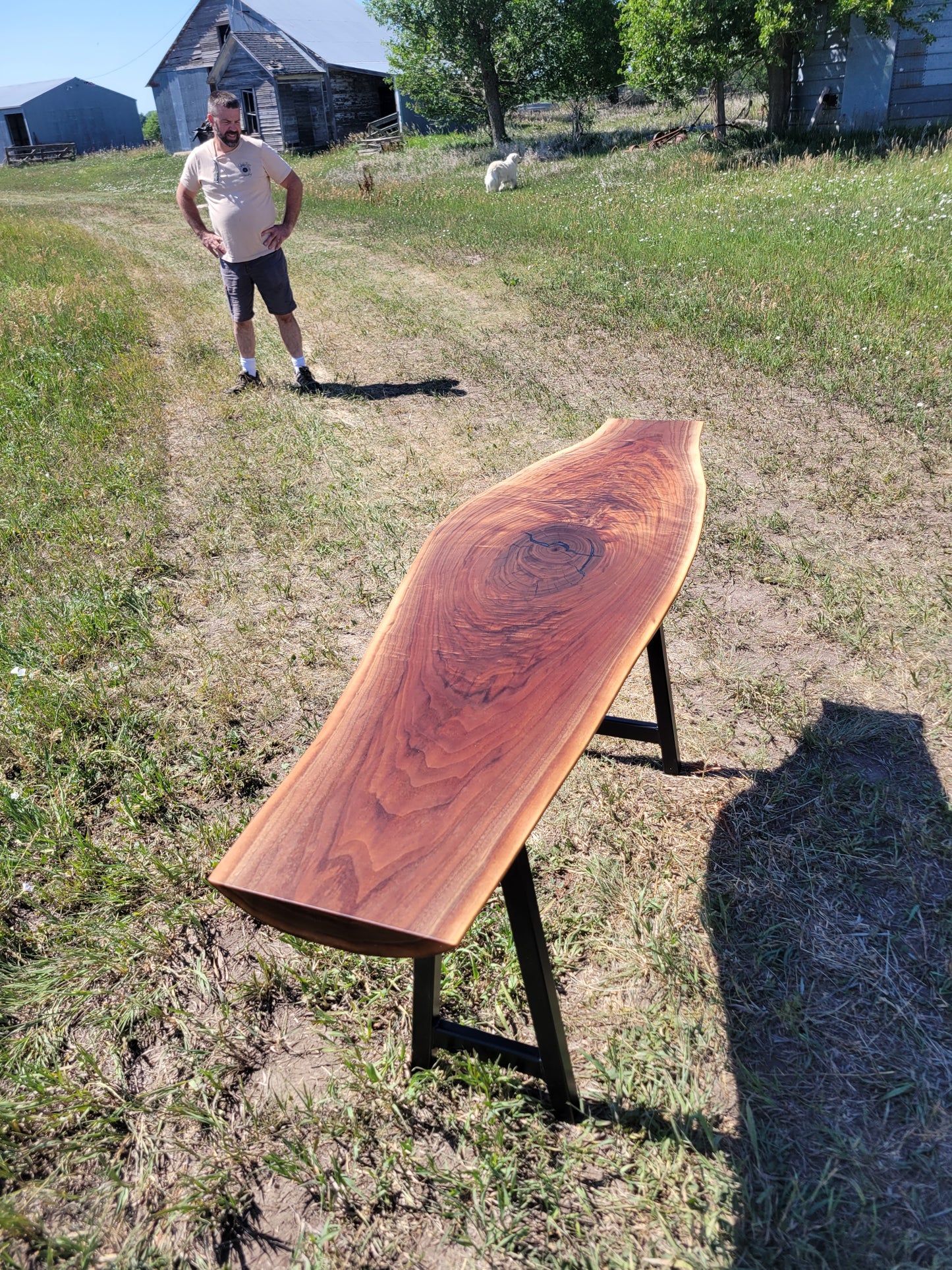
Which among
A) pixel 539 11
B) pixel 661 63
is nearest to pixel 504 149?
pixel 539 11

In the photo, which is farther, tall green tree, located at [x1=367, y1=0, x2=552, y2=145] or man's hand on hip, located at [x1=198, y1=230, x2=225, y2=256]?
tall green tree, located at [x1=367, y1=0, x2=552, y2=145]

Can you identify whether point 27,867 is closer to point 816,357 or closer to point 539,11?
point 816,357

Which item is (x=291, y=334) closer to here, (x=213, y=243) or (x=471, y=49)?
(x=213, y=243)

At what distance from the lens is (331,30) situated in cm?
3194

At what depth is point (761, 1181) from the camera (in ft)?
5.46

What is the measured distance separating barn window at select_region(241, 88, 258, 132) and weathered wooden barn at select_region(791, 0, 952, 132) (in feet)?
67.2

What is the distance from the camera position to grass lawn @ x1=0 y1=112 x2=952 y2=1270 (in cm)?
169

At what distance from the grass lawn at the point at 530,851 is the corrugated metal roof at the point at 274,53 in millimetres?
28043

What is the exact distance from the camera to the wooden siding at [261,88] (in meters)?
28.9

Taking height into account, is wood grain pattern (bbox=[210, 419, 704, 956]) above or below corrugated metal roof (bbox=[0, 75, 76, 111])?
below

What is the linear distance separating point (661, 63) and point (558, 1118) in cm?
1972

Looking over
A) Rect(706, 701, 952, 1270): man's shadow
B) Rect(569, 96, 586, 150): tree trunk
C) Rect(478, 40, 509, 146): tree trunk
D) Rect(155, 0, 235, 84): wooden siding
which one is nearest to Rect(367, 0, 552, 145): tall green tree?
Rect(478, 40, 509, 146): tree trunk

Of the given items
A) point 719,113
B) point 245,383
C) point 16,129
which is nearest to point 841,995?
point 245,383

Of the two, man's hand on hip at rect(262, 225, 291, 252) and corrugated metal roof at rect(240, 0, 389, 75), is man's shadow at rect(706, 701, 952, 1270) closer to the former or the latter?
man's hand on hip at rect(262, 225, 291, 252)
